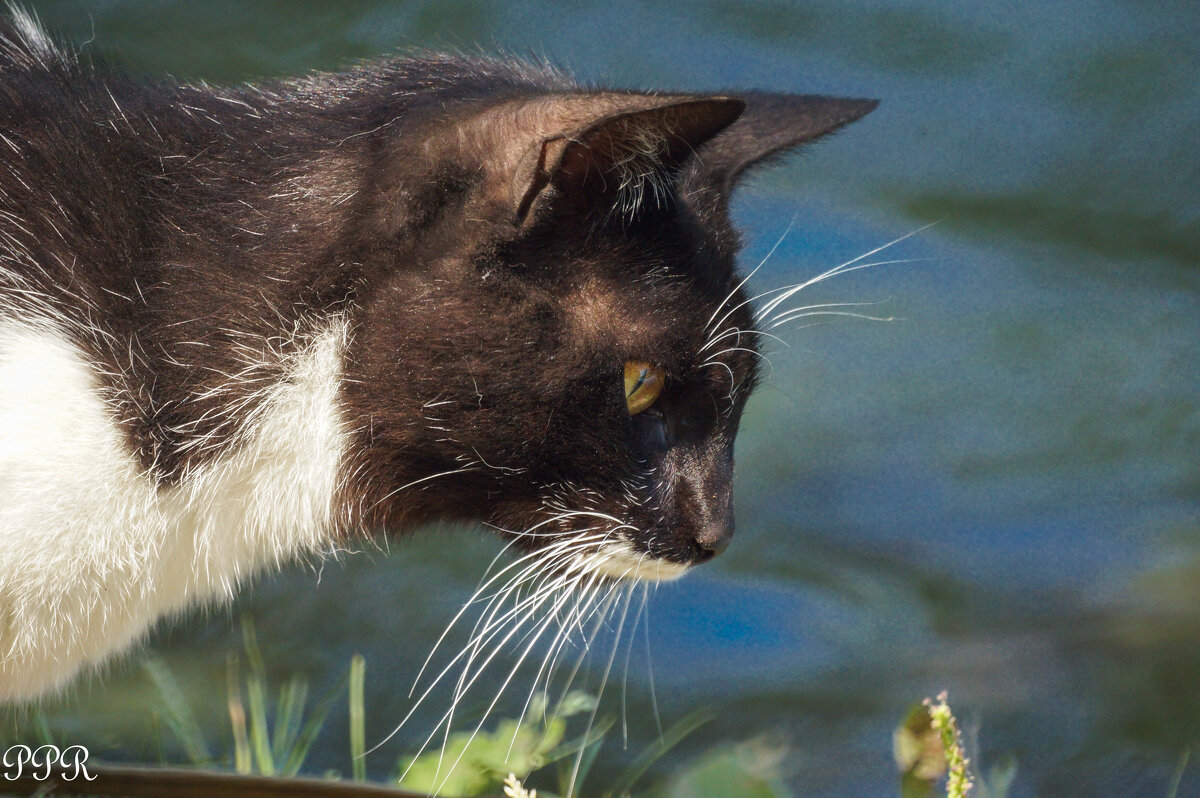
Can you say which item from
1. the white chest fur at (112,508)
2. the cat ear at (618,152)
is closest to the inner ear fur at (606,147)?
the cat ear at (618,152)

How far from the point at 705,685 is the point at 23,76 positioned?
1401 mm

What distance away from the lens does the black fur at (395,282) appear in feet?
3.79

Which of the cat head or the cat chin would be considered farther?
the cat chin

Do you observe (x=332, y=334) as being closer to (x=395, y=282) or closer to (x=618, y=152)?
(x=395, y=282)

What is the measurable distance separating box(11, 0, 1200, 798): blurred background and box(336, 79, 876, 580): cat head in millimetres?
709

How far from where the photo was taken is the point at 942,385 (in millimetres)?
2037

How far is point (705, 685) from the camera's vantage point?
200 centimetres
